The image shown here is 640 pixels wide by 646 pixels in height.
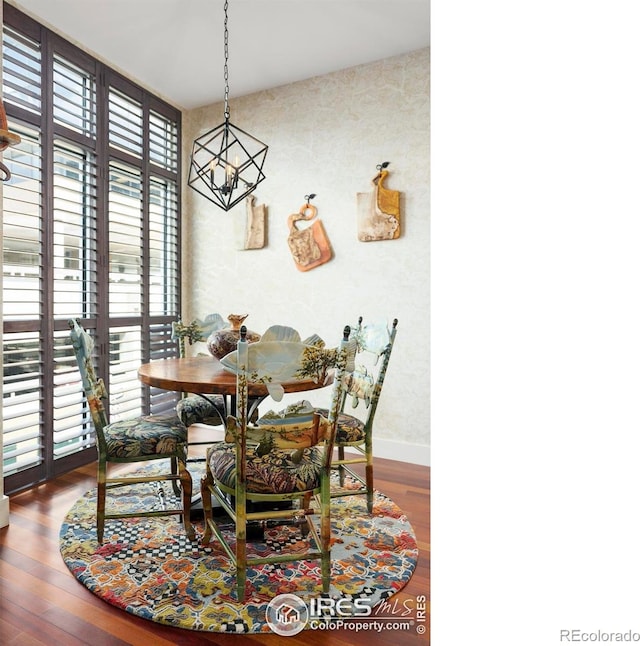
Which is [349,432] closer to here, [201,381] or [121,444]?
→ [201,381]

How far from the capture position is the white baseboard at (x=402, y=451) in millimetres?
3029

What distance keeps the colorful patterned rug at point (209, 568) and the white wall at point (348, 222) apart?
3.72 ft

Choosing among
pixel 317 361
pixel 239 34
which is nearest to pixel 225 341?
pixel 317 361

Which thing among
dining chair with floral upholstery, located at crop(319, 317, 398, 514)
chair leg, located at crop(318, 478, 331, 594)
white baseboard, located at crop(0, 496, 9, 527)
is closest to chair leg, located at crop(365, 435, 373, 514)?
dining chair with floral upholstery, located at crop(319, 317, 398, 514)

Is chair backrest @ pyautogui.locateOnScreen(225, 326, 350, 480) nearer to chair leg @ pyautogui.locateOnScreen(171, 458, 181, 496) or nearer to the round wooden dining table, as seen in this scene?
the round wooden dining table

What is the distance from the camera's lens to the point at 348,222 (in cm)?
320

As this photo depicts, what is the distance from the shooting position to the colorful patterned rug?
154 centimetres

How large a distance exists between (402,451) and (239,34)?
120 inches

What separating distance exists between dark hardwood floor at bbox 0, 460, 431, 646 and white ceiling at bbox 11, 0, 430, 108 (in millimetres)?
2900

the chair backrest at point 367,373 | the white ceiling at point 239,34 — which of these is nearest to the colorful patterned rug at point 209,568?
the chair backrest at point 367,373
